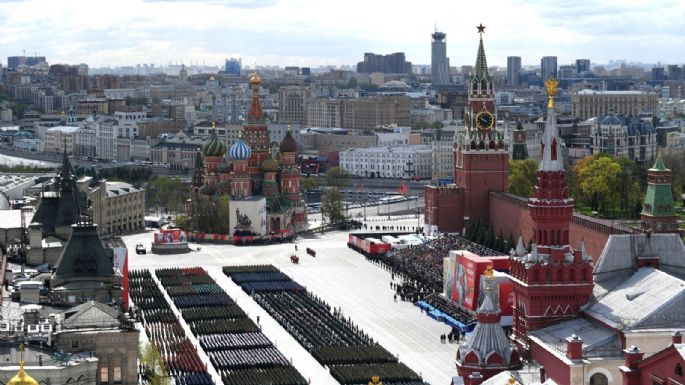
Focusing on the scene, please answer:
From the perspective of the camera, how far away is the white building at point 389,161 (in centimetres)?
19025

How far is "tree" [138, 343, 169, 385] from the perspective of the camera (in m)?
60.8

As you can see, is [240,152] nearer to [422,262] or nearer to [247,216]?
[247,216]

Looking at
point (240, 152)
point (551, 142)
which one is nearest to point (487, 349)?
A: point (551, 142)

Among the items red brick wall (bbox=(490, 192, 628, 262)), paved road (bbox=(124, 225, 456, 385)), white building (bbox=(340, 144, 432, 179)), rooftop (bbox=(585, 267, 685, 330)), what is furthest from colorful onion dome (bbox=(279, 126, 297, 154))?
rooftop (bbox=(585, 267, 685, 330))

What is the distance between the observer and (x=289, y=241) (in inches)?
4958

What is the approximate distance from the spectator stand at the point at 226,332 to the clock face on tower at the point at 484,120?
26.3 metres

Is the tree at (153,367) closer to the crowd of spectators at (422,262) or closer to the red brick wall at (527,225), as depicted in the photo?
the crowd of spectators at (422,262)

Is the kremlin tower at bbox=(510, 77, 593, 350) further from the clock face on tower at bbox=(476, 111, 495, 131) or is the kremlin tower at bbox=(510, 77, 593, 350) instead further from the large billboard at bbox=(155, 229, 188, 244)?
the large billboard at bbox=(155, 229, 188, 244)

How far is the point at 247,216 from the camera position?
4914 inches

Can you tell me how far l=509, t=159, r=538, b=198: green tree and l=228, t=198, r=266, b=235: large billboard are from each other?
24.6 meters

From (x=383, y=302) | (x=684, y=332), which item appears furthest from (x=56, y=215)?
(x=684, y=332)

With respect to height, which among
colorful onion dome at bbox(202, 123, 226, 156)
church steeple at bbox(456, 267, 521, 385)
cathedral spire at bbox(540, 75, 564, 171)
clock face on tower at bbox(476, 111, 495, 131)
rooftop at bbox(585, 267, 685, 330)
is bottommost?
church steeple at bbox(456, 267, 521, 385)

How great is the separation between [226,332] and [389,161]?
374 feet

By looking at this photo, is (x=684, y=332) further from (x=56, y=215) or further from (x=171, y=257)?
(x=171, y=257)
